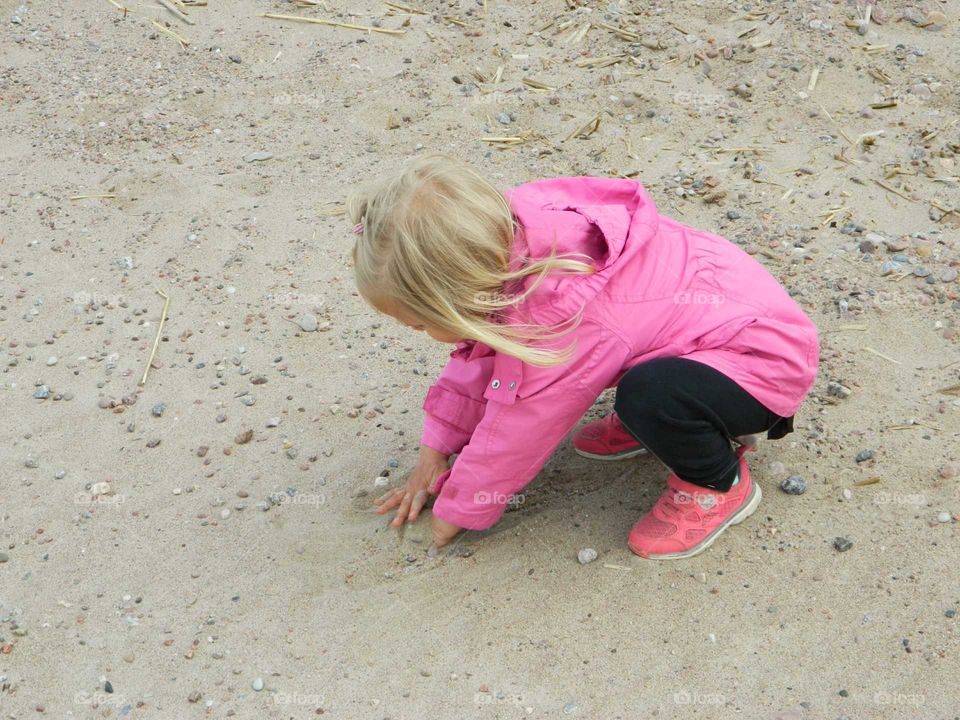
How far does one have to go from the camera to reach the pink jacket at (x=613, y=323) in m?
2.19

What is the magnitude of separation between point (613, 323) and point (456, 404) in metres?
0.60

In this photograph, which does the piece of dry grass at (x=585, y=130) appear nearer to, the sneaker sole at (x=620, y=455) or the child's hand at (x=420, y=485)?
the sneaker sole at (x=620, y=455)

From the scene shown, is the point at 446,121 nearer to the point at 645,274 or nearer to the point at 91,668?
the point at 645,274

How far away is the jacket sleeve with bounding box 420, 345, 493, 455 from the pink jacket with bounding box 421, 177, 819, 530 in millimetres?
183

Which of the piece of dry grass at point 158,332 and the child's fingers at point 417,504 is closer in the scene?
the child's fingers at point 417,504

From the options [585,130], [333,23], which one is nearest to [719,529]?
[585,130]

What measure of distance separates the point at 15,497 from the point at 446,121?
233 centimetres

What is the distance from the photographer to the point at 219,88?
4551mm

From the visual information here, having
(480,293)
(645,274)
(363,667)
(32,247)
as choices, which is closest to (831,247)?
(645,274)

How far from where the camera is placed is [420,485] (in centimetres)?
272

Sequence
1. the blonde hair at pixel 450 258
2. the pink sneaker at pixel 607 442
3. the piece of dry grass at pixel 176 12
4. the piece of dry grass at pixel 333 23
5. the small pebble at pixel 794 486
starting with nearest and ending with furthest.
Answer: the blonde hair at pixel 450 258
the small pebble at pixel 794 486
the pink sneaker at pixel 607 442
the piece of dry grass at pixel 333 23
the piece of dry grass at pixel 176 12

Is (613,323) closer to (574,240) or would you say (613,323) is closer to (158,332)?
(574,240)

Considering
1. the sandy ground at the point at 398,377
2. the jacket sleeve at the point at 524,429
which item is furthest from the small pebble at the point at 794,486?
the jacket sleeve at the point at 524,429

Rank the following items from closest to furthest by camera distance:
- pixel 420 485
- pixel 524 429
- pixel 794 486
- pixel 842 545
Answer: pixel 524 429
pixel 842 545
pixel 794 486
pixel 420 485
